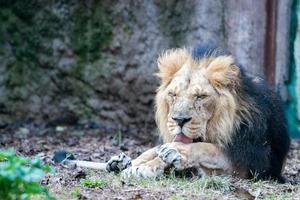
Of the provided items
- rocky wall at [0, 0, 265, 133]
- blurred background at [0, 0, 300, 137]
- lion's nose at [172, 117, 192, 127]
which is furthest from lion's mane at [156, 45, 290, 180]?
rocky wall at [0, 0, 265, 133]

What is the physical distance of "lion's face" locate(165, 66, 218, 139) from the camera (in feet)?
19.6

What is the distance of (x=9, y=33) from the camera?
31.6 feet

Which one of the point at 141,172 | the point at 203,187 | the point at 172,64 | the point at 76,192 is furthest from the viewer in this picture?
the point at 172,64

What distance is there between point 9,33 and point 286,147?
414 centimetres

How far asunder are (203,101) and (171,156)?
480 millimetres

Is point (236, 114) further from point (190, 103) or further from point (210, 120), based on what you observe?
point (190, 103)

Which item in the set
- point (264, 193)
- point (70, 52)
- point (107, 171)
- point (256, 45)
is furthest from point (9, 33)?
point (264, 193)

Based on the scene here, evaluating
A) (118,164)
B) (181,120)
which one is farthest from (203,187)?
(118,164)

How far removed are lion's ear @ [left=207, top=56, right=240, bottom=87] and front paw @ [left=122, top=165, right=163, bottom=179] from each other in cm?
78

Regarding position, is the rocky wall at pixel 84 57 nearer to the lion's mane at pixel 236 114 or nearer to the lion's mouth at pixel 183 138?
the lion's mane at pixel 236 114

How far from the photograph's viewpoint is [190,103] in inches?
237

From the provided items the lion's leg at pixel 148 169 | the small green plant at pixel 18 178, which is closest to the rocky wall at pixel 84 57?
the lion's leg at pixel 148 169

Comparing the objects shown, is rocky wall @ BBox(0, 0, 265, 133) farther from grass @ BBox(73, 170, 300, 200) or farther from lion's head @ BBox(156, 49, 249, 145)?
grass @ BBox(73, 170, 300, 200)

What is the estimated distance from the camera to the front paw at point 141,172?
5.96 metres
